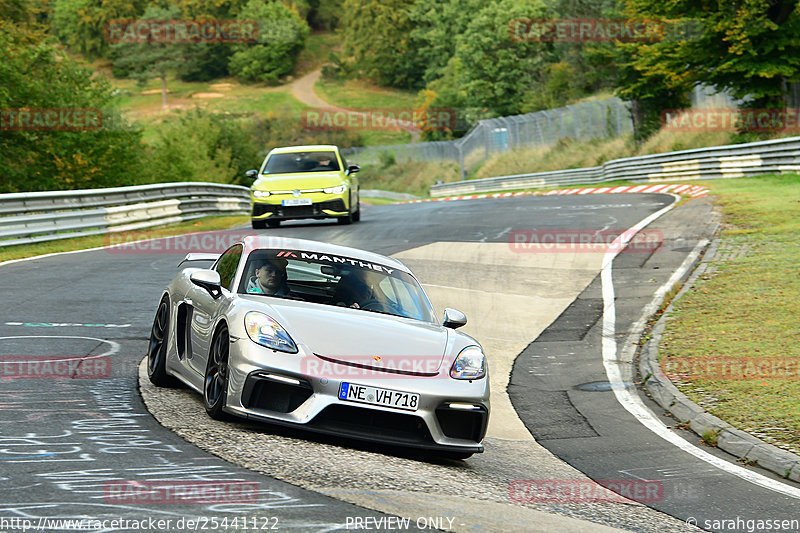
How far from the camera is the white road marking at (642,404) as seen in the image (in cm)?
736

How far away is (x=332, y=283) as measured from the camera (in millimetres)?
8289

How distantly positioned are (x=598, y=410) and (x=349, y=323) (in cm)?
339

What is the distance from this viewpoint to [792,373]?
10.1 metres

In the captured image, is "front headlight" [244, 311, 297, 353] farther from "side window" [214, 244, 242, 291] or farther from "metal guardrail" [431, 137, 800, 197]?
"metal guardrail" [431, 137, 800, 197]

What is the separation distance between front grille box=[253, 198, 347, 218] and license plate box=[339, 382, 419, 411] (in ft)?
56.8

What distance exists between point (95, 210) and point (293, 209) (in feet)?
14.1

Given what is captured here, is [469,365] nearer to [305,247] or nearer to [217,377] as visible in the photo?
[217,377]

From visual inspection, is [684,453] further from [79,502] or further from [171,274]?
[171,274]

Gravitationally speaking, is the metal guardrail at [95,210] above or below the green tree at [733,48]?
below

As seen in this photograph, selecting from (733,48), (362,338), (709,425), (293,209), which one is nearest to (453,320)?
(362,338)

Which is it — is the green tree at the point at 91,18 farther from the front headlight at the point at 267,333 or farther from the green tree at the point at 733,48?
the front headlight at the point at 267,333

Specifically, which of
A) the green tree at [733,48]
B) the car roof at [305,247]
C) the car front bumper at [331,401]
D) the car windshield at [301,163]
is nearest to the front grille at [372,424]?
the car front bumper at [331,401]

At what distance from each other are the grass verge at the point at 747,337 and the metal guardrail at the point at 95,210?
1267cm

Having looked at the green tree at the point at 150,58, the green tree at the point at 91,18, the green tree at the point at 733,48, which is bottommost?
the green tree at the point at 733,48
